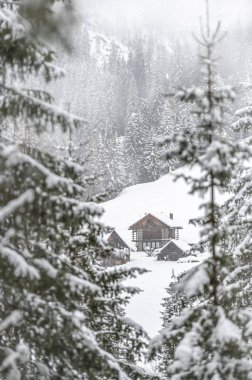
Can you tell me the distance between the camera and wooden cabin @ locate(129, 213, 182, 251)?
69.1 meters

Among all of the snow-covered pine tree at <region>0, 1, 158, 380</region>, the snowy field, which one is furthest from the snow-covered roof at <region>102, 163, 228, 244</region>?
the snow-covered pine tree at <region>0, 1, 158, 380</region>

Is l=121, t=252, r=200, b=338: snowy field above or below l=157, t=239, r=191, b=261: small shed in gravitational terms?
below

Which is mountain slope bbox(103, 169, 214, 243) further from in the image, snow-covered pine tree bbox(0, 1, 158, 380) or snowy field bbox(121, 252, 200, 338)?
snow-covered pine tree bbox(0, 1, 158, 380)

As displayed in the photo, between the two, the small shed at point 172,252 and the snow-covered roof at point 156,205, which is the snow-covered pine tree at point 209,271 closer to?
the small shed at point 172,252

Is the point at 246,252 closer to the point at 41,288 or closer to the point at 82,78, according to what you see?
the point at 41,288

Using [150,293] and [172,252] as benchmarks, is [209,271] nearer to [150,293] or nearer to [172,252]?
[150,293]

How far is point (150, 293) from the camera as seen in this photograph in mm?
44781

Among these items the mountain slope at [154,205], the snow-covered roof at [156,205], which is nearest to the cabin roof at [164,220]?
the snow-covered roof at [156,205]

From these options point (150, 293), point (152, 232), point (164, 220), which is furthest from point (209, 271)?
point (152, 232)

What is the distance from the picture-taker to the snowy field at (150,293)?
3666cm

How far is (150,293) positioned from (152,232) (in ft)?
83.2

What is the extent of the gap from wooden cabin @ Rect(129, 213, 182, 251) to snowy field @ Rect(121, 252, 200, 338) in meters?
4.25

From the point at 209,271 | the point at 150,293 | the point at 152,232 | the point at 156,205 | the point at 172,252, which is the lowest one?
the point at 209,271

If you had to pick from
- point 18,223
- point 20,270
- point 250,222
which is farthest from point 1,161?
point 250,222
